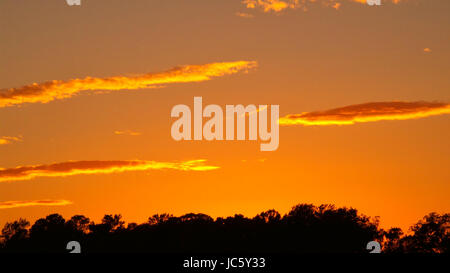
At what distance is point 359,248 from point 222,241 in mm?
29537

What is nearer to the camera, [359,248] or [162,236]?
[359,248]

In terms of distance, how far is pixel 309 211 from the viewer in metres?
190
